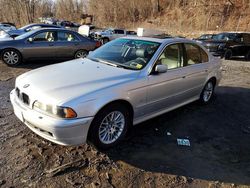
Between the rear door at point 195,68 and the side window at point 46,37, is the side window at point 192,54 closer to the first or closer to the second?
the rear door at point 195,68

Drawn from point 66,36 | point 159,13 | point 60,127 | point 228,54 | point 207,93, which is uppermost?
point 159,13

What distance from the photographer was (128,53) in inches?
193

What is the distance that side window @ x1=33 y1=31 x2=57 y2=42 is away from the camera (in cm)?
1001

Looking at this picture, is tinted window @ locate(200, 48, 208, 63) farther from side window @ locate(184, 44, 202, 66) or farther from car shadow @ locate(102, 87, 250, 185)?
car shadow @ locate(102, 87, 250, 185)

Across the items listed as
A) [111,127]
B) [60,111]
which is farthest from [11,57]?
[60,111]

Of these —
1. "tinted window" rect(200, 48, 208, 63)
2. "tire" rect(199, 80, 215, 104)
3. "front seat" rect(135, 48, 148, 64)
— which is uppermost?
"front seat" rect(135, 48, 148, 64)

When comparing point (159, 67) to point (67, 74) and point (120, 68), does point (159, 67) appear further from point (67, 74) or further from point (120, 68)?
point (67, 74)

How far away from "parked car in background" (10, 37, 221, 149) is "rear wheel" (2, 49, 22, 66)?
213 inches

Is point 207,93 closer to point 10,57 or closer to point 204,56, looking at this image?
point 204,56

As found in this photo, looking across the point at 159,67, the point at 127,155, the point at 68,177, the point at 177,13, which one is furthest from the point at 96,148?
the point at 177,13

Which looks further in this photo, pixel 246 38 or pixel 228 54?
pixel 246 38

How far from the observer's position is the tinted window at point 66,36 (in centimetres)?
1052

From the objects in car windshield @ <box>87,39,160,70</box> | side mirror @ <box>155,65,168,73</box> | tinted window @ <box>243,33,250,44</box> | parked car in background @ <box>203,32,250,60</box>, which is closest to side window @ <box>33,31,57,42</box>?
car windshield @ <box>87,39,160,70</box>

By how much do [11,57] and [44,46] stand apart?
1.20 m
